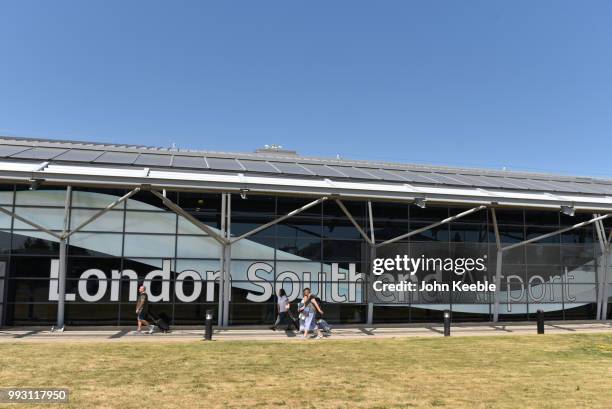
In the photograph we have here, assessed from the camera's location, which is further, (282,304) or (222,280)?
(222,280)

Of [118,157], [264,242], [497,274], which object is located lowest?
[497,274]

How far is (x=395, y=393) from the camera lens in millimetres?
8070

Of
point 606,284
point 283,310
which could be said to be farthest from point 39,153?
point 606,284

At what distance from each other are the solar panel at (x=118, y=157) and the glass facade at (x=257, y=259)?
1.30m

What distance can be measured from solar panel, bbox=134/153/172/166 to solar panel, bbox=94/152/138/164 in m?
0.26

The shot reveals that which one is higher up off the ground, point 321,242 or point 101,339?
point 321,242

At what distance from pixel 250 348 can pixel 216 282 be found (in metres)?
5.65

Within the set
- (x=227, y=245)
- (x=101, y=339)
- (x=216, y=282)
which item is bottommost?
(x=101, y=339)

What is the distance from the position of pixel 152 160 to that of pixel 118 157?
1.20 meters

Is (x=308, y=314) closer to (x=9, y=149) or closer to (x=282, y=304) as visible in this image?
(x=282, y=304)

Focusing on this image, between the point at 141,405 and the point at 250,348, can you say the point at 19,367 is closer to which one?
the point at 141,405

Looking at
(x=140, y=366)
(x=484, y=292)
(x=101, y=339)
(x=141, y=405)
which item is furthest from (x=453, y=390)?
(x=484, y=292)

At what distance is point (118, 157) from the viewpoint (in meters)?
17.0

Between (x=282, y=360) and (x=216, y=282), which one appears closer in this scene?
(x=282, y=360)
